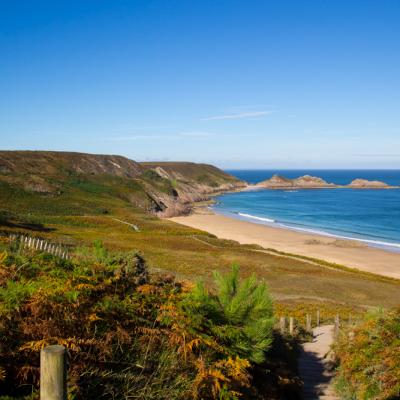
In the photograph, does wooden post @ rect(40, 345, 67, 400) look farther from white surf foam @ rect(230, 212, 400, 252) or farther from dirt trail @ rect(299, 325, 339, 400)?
white surf foam @ rect(230, 212, 400, 252)

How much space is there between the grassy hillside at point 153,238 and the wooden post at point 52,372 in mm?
19114

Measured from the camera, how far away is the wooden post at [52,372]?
8.96ft

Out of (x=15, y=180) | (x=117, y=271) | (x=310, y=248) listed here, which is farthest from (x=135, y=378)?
(x=15, y=180)

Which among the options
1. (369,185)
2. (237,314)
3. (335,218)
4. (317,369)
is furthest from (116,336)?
(369,185)

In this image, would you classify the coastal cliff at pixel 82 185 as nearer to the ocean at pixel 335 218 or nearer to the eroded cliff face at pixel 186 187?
the eroded cliff face at pixel 186 187

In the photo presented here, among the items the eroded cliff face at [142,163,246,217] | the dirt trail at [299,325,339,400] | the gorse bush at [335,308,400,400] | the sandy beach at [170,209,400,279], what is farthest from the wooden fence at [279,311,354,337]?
the eroded cliff face at [142,163,246,217]

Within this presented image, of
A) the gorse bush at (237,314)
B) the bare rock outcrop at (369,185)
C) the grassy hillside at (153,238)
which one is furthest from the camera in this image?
the bare rock outcrop at (369,185)

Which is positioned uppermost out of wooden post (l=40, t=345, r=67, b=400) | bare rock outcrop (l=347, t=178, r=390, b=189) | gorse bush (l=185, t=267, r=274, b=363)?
bare rock outcrop (l=347, t=178, r=390, b=189)

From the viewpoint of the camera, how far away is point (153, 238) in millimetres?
45062

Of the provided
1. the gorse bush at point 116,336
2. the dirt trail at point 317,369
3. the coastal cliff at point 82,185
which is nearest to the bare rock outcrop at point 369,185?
the coastal cliff at point 82,185

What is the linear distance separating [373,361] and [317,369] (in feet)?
11.0

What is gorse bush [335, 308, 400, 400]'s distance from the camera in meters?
8.04

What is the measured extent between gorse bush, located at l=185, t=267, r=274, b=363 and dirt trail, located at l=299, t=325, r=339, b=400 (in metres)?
3.12

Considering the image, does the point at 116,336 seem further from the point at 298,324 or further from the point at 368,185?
the point at 368,185
